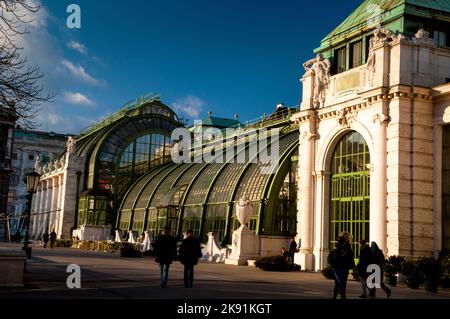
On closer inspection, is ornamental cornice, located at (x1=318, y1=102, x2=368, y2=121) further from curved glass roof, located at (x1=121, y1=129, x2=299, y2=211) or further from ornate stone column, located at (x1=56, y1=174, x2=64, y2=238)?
ornate stone column, located at (x1=56, y1=174, x2=64, y2=238)

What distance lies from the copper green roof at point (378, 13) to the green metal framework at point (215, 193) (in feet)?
26.5

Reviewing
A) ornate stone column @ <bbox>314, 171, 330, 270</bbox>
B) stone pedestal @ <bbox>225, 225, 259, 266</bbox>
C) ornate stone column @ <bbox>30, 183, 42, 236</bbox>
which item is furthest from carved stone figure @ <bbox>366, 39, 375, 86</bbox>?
ornate stone column @ <bbox>30, 183, 42, 236</bbox>

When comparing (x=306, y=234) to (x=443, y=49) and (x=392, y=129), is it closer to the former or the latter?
(x=392, y=129)

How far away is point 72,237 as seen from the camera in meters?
64.7

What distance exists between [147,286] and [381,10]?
1884cm

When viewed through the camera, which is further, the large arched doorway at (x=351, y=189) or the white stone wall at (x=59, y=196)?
the white stone wall at (x=59, y=196)

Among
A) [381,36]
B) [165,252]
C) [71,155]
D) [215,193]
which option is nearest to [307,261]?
[381,36]

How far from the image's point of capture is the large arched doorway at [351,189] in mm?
28922

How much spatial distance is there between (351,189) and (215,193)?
15584 millimetres

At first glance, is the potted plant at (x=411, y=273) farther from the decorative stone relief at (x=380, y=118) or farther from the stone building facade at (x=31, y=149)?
the stone building facade at (x=31, y=149)

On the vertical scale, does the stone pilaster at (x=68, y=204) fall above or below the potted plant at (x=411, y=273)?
above

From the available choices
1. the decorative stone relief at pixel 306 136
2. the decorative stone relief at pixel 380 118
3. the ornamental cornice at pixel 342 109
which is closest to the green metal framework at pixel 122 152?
the decorative stone relief at pixel 306 136

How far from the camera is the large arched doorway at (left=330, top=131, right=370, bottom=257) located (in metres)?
28.9
